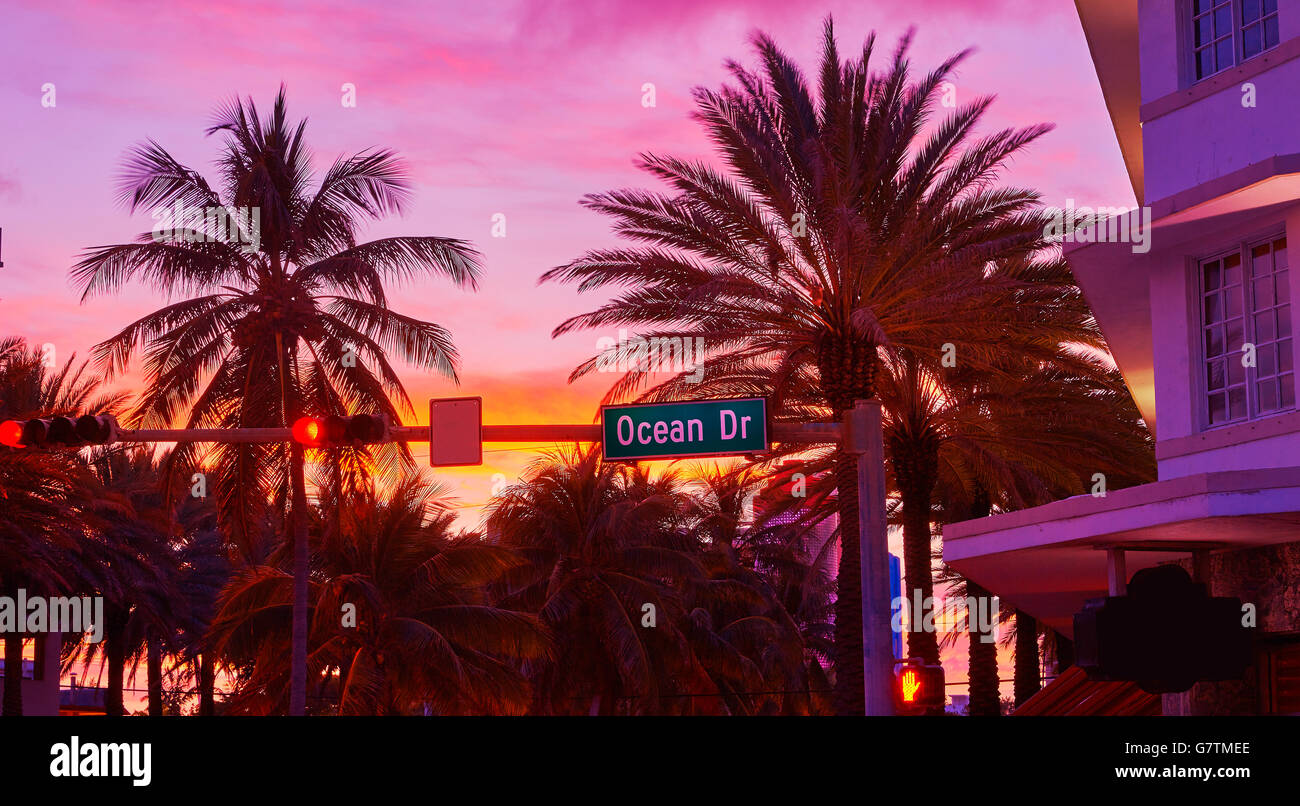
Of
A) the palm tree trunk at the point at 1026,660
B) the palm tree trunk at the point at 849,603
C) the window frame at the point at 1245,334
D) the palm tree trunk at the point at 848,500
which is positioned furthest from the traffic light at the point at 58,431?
the palm tree trunk at the point at 1026,660

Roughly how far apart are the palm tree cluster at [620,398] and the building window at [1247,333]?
4.79 metres

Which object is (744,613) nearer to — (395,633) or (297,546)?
(395,633)

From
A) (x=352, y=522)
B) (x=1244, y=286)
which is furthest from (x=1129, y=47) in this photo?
(x=352, y=522)

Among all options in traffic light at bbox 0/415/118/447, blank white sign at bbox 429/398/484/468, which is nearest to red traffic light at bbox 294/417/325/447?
blank white sign at bbox 429/398/484/468

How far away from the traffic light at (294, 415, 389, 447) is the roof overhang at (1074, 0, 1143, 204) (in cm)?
1055

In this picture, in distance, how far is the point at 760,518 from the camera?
31734 millimetres

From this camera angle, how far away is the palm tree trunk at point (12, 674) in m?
39.6

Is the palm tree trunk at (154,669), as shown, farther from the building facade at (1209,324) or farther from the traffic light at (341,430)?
the building facade at (1209,324)

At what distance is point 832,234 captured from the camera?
23.4m

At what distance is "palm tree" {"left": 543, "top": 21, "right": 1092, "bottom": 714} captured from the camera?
2405 cm

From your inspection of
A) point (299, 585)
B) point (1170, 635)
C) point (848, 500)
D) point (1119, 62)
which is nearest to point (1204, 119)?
point (1119, 62)

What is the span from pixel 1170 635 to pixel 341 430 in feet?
36.3

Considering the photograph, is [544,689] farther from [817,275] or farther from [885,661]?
[885,661]
